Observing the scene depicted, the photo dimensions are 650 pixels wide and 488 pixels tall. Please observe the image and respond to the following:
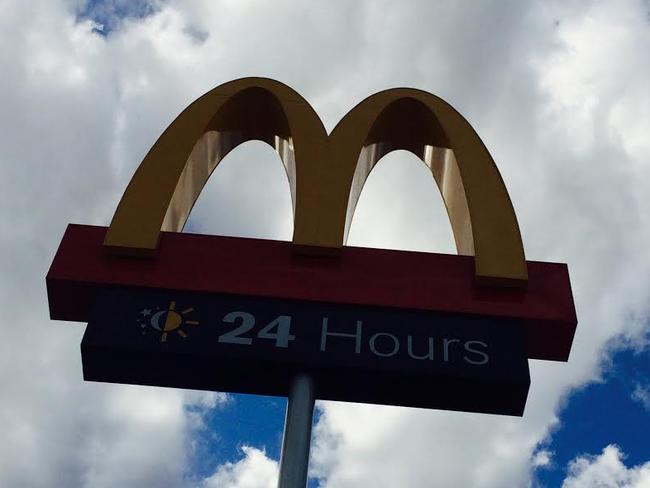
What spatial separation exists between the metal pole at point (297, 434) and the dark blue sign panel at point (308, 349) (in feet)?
0.54

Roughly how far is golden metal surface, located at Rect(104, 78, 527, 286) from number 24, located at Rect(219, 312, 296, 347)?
89cm

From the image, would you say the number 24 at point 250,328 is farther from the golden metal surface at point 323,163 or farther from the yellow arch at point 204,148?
the yellow arch at point 204,148

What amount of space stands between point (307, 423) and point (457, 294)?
1961mm

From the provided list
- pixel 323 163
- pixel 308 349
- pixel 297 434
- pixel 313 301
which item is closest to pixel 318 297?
pixel 313 301

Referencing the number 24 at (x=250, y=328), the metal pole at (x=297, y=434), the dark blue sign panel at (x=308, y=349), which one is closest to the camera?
the metal pole at (x=297, y=434)

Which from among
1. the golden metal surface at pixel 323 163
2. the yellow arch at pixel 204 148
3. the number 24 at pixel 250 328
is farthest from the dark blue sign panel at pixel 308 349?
the yellow arch at pixel 204 148

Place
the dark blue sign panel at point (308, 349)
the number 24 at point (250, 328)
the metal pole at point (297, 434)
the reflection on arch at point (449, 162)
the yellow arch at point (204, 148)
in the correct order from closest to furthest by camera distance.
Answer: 1. the metal pole at point (297, 434)
2. the dark blue sign panel at point (308, 349)
3. the number 24 at point (250, 328)
4. the reflection on arch at point (449, 162)
5. the yellow arch at point (204, 148)

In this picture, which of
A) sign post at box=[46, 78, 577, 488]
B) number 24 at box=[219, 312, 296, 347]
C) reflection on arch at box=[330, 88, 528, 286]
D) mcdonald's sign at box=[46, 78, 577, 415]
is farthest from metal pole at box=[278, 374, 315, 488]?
reflection on arch at box=[330, 88, 528, 286]

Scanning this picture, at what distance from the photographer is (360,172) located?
36.7ft

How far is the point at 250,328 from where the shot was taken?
880 cm

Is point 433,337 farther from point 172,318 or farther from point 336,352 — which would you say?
point 172,318

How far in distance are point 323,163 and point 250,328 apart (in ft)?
7.16

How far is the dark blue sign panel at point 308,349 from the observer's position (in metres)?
8.51

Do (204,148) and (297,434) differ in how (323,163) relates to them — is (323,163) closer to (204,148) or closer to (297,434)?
(204,148)
